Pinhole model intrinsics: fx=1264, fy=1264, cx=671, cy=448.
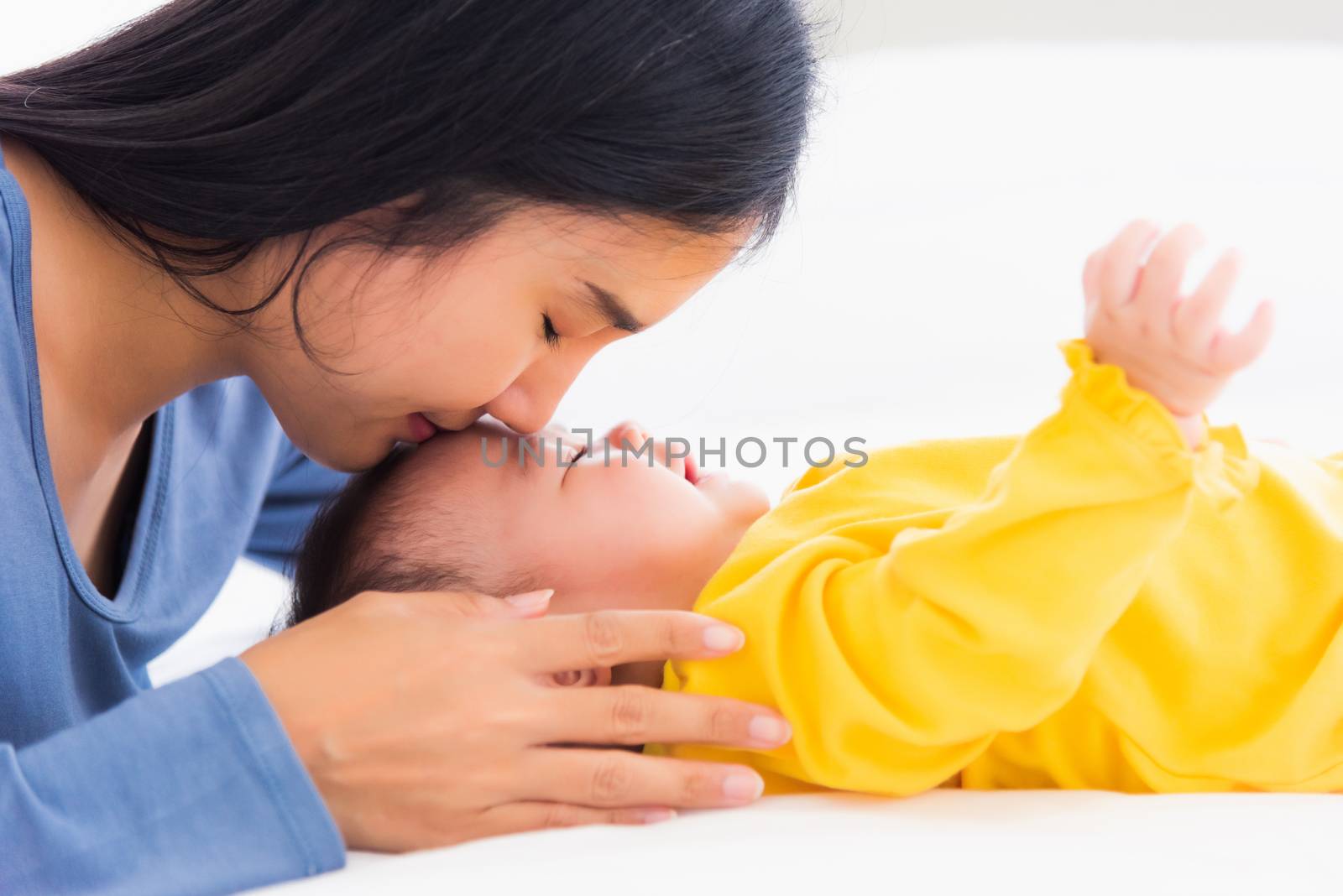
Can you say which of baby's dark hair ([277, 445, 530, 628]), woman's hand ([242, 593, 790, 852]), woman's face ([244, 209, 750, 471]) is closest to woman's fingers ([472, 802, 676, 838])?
woman's hand ([242, 593, 790, 852])

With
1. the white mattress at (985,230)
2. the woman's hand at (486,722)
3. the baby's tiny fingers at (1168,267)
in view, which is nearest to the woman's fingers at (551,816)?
the woman's hand at (486,722)

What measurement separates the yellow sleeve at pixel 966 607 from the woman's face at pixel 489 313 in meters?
0.24

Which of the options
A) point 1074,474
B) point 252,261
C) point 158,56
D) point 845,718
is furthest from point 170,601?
point 1074,474

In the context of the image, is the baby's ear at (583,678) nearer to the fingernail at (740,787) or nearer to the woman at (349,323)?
the woman at (349,323)

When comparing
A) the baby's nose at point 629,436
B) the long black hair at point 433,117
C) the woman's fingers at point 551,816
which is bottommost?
the woman's fingers at point 551,816

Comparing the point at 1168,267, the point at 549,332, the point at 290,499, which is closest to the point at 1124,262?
the point at 1168,267

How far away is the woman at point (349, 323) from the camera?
2.56ft

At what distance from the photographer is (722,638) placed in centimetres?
87

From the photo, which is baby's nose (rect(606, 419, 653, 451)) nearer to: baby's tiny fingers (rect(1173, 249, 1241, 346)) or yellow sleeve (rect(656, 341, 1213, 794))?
yellow sleeve (rect(656, 341, 1213, 794))

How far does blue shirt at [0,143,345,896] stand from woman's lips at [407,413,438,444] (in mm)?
293

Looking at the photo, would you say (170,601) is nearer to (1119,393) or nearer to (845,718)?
(845,718)

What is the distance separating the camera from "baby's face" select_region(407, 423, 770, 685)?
103 cm

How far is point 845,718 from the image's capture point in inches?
32.7

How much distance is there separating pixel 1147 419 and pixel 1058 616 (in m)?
0.13
